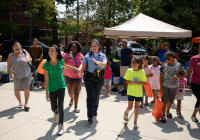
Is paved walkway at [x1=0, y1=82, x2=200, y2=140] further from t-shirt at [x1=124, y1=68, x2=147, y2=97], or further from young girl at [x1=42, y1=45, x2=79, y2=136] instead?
t-shirt at [x1=124, y1=68, x2=147, y2=97]

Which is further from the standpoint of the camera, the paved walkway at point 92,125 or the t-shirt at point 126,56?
the t-shirt at point 126,56

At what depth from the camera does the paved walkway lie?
3727 millimetres

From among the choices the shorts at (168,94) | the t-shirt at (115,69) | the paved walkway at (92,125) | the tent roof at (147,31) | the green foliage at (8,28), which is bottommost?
the paved walkway at (92,125)

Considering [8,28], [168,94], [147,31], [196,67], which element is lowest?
[168,94]

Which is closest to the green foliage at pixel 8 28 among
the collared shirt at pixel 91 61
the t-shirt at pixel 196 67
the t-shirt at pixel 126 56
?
the t-shirt at pixel 126 56

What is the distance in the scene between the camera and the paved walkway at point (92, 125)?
3.73 meters

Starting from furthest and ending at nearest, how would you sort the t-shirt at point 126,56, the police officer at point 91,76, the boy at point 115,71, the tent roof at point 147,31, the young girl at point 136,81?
the boy at point 115,71
the tent roof at point 147,31
the t-shirt at point 126,56
the police officer at point 91,76
the young girl at point 136,81

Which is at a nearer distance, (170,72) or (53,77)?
(53,77)

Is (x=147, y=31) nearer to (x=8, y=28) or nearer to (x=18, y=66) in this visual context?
Answer: (x=18, y=66)

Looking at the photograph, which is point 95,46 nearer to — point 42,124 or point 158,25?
point 42,124

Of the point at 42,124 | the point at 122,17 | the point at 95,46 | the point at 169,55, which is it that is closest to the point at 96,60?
the point at 95,46

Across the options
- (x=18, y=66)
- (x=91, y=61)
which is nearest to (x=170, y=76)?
(x=91, y=61)

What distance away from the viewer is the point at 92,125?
13.9 ft

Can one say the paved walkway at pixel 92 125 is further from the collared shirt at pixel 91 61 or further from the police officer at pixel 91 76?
the collared shirt at pixel 91 61
